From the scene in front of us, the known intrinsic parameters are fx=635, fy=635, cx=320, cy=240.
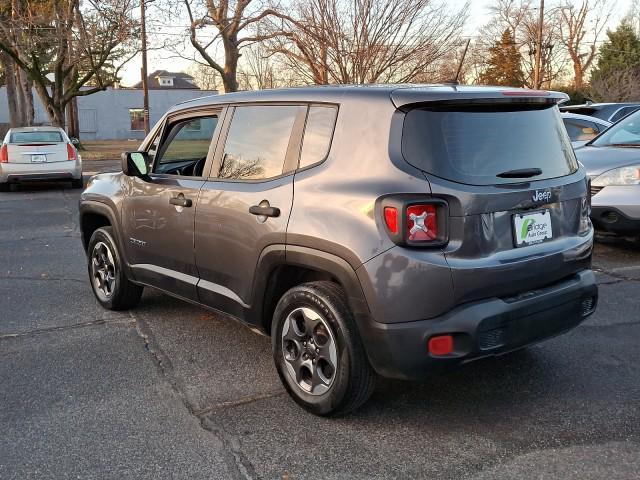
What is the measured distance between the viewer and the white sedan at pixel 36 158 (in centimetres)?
1441

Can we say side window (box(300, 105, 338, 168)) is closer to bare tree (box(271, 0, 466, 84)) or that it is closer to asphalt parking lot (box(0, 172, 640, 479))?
asphalt parking lot (box(0, 172, 640, 479))

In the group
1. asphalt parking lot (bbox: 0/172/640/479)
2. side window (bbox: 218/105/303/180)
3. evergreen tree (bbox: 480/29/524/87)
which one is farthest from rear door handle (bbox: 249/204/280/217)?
evergreen tree (bbox: 480/29/524/87)

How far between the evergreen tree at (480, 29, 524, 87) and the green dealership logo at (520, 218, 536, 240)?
45.8m

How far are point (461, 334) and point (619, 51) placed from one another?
5231 centimetres

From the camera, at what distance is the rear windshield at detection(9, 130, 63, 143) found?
48.2 ft

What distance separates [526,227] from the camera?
326cm

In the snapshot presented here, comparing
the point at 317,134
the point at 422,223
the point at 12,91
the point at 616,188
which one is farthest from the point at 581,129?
the point at 12,91

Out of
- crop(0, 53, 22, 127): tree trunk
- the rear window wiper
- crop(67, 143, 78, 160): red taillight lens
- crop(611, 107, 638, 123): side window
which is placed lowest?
crop(67, 143, 78, 160): red taillight lens

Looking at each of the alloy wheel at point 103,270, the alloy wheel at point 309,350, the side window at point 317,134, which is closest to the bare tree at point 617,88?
the alloy wheel at point 103,270

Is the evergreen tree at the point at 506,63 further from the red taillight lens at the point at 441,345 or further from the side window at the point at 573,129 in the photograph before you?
the red taillight lens at the point at 441,345

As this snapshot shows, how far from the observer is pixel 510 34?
160 ft

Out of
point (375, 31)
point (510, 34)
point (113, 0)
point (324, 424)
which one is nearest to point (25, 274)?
point (324, 424)

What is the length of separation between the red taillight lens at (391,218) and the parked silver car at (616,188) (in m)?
4.72

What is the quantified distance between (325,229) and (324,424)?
1035mm
